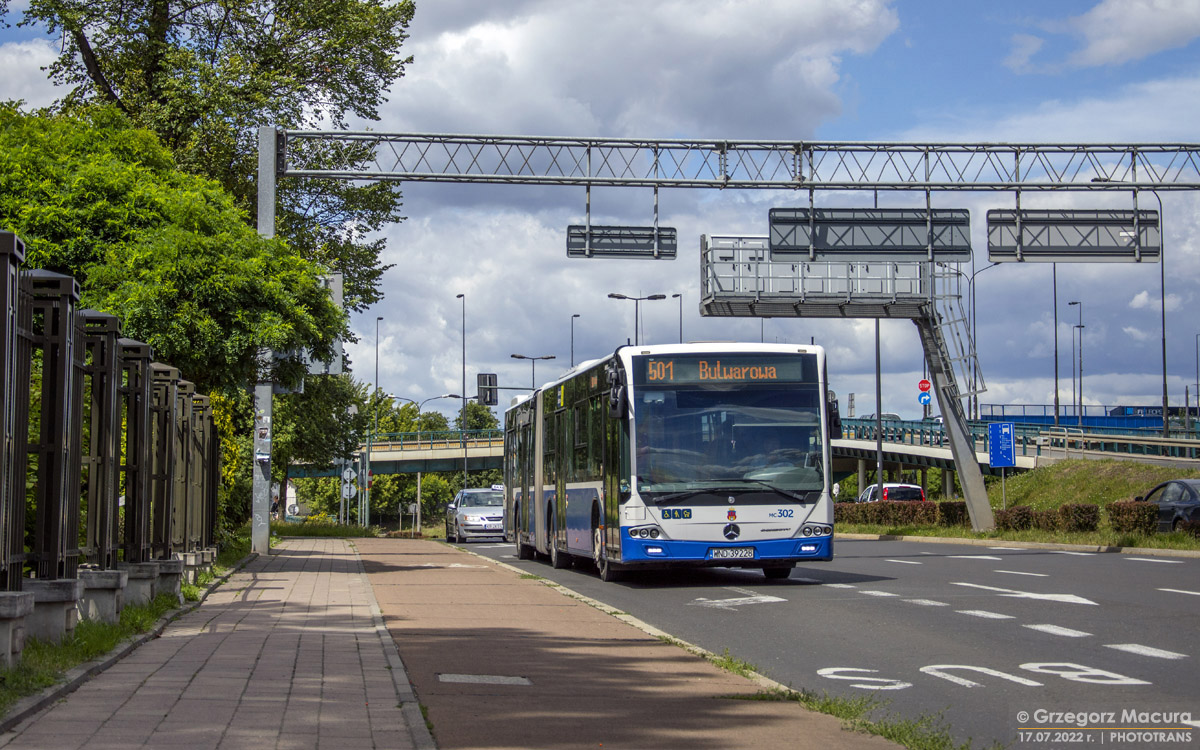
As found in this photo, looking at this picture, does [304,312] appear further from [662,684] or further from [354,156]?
[354,156]

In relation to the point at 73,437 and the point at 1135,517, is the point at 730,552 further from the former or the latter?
the point at 1135,517

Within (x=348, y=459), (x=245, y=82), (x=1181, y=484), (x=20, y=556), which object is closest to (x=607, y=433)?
(x=20, y=556)

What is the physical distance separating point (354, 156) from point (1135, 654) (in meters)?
28.4

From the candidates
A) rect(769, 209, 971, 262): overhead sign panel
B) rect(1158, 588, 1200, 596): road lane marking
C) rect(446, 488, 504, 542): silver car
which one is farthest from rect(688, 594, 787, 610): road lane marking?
rect(446, 488, 504, 542): silver car

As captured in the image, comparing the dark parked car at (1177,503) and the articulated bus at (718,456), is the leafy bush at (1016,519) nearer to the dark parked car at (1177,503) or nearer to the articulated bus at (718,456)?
the dark parked car at (1177,503)

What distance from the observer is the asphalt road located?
8000mm

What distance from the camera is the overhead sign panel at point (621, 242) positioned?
28.2 meters

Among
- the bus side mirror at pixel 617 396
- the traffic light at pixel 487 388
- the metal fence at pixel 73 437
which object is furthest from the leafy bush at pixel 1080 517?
the traffic light at pixel 487 388

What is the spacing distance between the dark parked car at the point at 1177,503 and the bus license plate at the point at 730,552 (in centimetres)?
1321

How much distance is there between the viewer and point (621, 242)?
93.2 feet


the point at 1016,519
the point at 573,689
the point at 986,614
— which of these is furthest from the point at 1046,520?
the point at 573,689

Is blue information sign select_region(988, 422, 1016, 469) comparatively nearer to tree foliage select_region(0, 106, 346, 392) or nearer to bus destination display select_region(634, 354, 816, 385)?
bus destination display select_region(634, 354, 816, 385)

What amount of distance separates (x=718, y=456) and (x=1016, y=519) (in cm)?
1734

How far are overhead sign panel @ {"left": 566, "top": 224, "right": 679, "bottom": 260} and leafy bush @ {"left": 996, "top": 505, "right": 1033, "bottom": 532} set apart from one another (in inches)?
438
